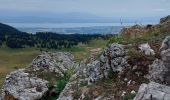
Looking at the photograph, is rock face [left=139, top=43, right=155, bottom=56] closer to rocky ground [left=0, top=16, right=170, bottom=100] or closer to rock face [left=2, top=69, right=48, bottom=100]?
rocky ground [left=0, top=16, right=170, bottom=100]

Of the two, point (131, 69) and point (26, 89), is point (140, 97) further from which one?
point (26, 89)

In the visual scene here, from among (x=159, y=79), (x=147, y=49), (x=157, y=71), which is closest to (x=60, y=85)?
(x=147, y=49)

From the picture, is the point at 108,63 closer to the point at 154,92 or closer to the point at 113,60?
the point at 113,60

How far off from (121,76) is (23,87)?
10.2 metres

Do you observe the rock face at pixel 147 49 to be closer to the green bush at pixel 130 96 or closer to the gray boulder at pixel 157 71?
the gray boulder at pixel 157 71

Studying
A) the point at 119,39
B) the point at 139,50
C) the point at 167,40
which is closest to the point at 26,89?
the point at 119,39

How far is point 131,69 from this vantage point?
22.0 m

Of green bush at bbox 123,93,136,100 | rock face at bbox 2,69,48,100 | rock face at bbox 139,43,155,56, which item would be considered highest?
rock face at bbox 139,43,155,56

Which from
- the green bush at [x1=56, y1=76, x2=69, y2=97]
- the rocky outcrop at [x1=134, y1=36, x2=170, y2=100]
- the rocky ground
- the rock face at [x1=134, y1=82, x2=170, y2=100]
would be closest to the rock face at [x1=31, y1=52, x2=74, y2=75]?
the rocky ground

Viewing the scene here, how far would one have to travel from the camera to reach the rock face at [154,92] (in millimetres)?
14969

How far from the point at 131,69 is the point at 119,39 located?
3921 mm

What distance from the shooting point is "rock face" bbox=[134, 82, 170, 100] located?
15.0 metres

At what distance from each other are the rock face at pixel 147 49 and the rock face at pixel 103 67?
106 centimetres

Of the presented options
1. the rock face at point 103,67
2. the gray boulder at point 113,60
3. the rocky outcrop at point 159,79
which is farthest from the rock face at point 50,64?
the rocky outcrop at point 159,79
